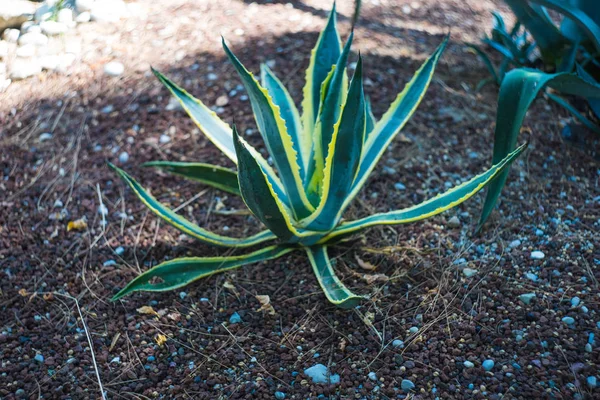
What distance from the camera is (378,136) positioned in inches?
60.1

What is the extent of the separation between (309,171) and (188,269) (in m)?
0.38

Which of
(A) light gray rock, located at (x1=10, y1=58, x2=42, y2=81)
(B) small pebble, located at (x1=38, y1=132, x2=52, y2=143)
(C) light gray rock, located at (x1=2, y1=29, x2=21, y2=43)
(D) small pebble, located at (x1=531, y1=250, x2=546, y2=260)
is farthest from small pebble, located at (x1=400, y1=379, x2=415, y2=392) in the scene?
(C) light gray rock, located at (x1=2, y1=29, x2=21, y2=43)

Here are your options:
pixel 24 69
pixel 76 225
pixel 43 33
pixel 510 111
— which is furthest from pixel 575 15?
pixel 43 33

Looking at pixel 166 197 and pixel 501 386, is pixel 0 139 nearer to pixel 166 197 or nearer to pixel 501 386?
pixel 166 197

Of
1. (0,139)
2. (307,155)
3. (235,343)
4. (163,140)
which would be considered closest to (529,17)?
(307,155)

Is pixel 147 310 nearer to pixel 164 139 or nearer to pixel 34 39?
pixel 164 139

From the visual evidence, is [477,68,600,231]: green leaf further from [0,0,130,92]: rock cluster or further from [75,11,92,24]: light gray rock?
[75,11,92,24]: light gray rock

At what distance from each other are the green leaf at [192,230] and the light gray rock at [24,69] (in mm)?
1022

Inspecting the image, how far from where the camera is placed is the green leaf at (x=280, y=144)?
133 centimetres

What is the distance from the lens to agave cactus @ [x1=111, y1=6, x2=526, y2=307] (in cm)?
128

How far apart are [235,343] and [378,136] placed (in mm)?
613

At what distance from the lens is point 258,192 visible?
1.26 metres

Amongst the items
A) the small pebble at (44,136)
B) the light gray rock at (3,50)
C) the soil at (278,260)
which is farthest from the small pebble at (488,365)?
the light gray rock at (3,50)

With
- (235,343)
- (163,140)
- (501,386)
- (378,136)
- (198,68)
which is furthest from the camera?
(198,68)
